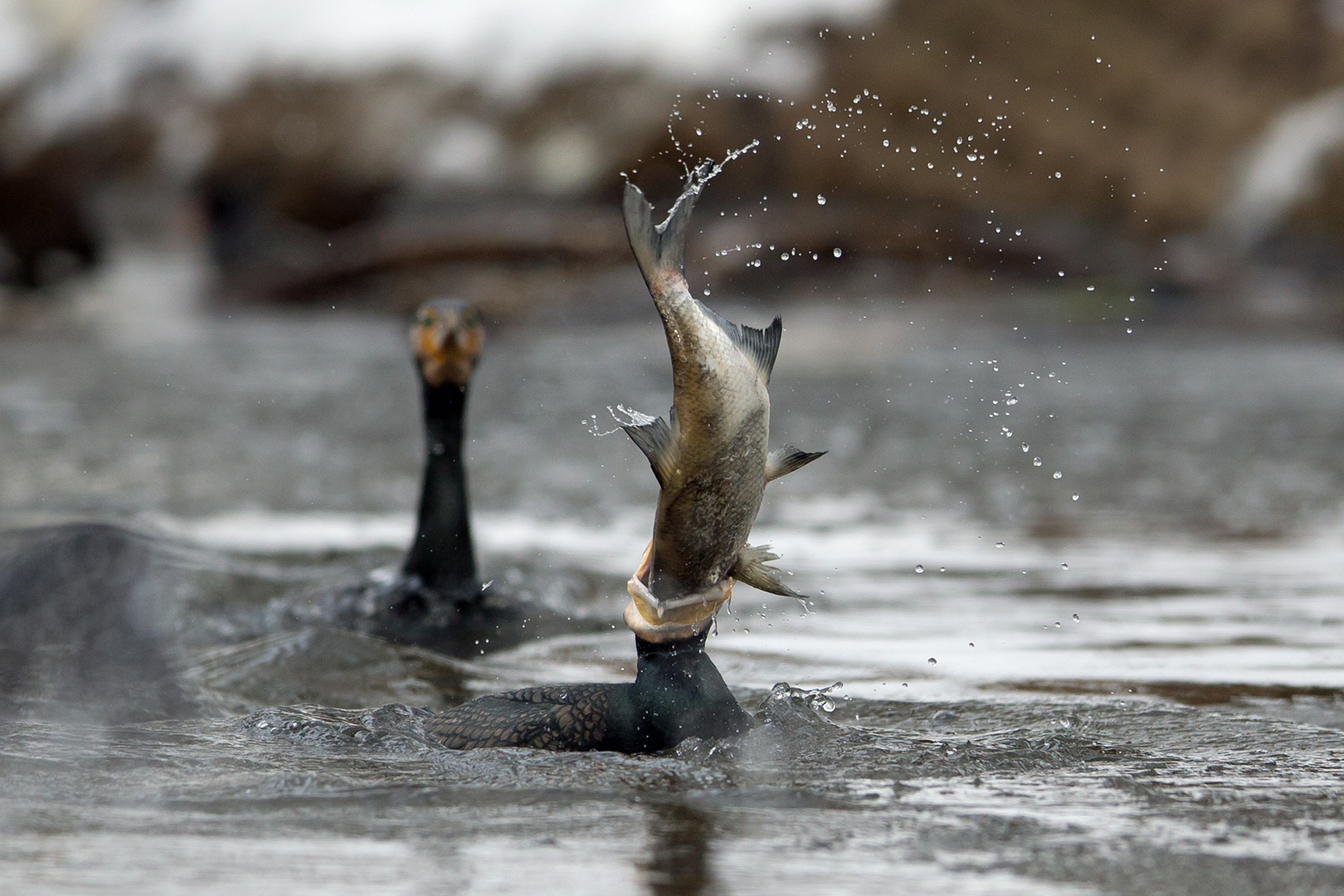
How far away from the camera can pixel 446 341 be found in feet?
17.5

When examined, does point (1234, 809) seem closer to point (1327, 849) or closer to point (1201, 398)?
point (1327, 849)

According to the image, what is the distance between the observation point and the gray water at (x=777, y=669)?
274 cm

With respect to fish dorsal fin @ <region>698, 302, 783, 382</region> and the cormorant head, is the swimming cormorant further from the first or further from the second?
fish dorsal fin @ <region>698, 302, 783, 382</region>

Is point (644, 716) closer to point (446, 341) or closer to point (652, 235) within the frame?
point (652, 235)

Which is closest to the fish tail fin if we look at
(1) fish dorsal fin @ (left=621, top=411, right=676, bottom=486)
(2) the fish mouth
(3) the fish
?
(3) the fish

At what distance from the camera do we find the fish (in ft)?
10.1

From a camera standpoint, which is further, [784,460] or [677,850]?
[784,460]

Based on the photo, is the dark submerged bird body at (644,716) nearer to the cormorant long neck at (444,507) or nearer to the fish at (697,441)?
the fish at (697,441)

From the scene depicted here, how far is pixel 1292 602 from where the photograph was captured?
5.33 m

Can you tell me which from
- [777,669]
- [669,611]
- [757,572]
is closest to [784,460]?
[757,572]

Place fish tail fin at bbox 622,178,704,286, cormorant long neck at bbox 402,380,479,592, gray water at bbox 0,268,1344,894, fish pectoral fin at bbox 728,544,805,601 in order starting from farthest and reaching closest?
cormorant long neck at bbox 402,380,479,592, fish pectoral fin at bbox 728,544,805,601, fish tail fin at bbox 622,178,704,286, gray water at bbox 0,268,1344,894

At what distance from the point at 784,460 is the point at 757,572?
0.75 feet

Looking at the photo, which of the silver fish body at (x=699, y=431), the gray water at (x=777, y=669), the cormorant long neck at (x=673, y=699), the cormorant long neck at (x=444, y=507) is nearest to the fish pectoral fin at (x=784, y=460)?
the silver fish body at (x=699, y=431)

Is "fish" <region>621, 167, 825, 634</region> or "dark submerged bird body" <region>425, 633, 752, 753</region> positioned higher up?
"fish" <region>621, 167, 825, 634</region>
